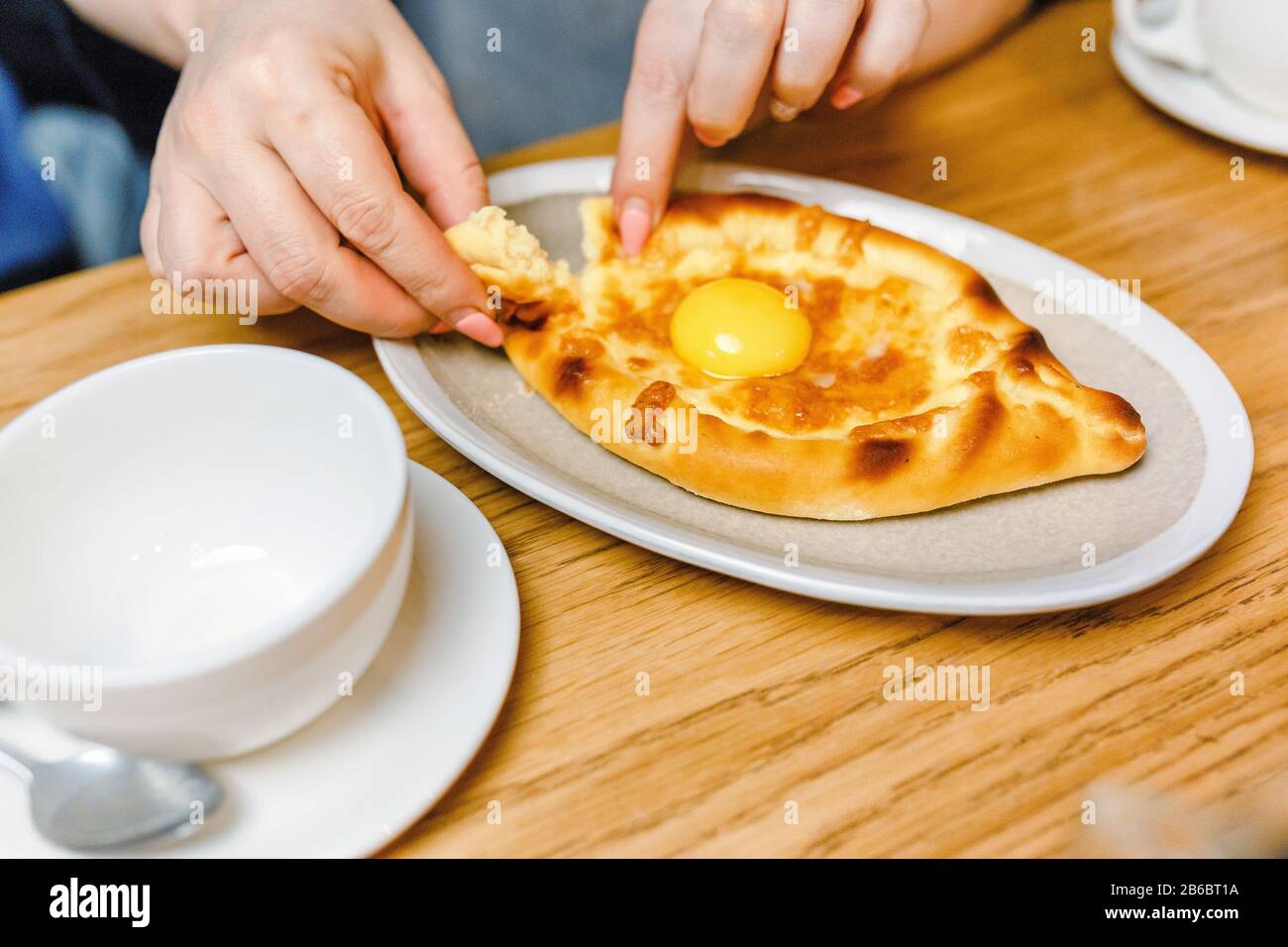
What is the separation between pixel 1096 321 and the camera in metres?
1.29

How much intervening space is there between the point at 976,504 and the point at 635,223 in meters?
0.60

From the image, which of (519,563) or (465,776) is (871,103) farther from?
(465,776)

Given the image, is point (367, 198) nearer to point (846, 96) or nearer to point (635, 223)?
point (635, 223)

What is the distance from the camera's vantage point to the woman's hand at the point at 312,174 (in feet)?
3.84

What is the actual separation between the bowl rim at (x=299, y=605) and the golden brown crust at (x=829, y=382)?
35cm

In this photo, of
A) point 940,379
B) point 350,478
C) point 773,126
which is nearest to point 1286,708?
point 940,379

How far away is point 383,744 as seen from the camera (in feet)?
2.67

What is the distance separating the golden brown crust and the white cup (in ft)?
2.36

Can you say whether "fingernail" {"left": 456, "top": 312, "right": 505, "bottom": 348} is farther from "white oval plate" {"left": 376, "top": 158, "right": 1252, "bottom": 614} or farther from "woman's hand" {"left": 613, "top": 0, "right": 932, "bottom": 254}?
"woman's hand" {"left": 613, "top": 0, "right": 932, "bottom": 254}

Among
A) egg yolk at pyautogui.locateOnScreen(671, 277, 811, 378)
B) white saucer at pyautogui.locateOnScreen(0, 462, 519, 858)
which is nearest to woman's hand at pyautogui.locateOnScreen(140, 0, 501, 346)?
egg yolk at pyautogui.locateOnScreen(671, 277, 811, 378)

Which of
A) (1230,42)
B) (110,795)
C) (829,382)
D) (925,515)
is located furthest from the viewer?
(1230,42)

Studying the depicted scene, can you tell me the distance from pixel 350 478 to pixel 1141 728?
717mm

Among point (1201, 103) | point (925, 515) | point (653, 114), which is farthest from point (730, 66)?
point (1201, 103)

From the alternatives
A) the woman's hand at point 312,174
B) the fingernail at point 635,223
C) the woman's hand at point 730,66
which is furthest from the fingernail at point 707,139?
the woman's hand at point 312,174
